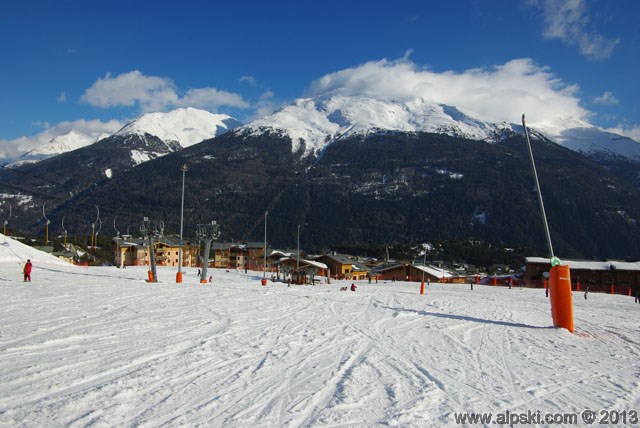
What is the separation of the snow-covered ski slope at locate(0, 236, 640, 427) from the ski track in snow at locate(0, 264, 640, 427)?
0.08ft

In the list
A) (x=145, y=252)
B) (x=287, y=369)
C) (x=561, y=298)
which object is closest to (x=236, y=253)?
(x=145, y=252)

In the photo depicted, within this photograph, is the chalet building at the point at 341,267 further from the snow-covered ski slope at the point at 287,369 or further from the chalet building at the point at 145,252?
the snow-covered ski slope at the point at 287,369

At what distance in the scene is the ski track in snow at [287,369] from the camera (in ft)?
18.6

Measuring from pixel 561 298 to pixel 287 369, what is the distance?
364 inches

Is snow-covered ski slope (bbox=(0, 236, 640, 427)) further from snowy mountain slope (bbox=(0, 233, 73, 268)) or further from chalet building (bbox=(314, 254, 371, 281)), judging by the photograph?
chalet building (bbox=(314, 254, 371, 281))

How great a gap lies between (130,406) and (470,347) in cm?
709

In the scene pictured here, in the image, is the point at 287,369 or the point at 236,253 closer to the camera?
the point at 287,369

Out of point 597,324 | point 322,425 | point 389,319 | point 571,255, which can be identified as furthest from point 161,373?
point 571,255

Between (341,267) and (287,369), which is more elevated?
(287,369)

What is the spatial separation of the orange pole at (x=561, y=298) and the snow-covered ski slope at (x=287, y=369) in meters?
0.52

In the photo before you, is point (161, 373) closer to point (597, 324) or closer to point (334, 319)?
point (334, 319)

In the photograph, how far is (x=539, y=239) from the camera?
581 ft

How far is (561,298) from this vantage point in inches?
529

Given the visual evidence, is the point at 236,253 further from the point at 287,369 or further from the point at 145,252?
the point at 287,369
